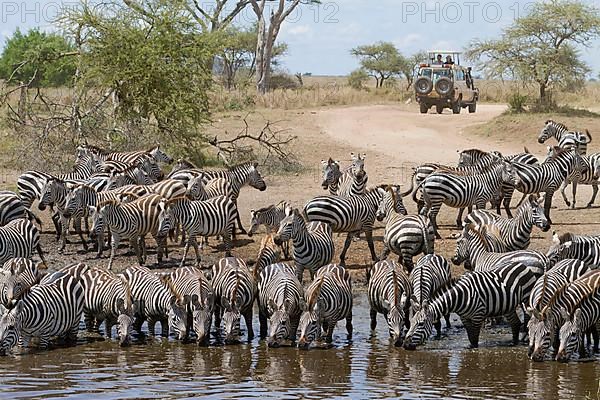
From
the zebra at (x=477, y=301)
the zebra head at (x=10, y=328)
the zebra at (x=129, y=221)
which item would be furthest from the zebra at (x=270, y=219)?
the zebra head at (x=10, y=328)

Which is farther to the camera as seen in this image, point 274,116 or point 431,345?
point 274,116

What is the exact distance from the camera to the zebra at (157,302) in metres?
11.0

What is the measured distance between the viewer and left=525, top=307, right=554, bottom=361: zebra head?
1018 centimetres

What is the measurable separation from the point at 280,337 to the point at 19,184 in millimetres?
7710

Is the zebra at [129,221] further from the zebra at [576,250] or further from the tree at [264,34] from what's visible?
the tree at [264,34]

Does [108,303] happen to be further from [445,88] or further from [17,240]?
[445,88]

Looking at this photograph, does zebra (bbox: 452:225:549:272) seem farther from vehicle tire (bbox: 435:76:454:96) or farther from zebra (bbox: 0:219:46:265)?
vehicle tire (bbox: 435:76:454:96)

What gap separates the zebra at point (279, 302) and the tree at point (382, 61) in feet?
181

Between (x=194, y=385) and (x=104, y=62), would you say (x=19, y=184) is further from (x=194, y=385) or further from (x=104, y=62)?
(x=194, y=385)

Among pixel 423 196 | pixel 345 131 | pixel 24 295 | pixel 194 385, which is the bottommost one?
pixel 194 385

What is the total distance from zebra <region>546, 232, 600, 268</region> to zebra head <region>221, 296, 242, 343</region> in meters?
3.78

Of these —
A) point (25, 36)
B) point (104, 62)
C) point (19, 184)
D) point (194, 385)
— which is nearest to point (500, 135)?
point (104, 62)

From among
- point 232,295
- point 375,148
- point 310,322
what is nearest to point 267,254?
point 232,295

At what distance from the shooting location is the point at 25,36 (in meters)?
56.3
